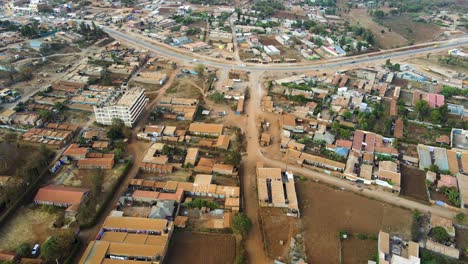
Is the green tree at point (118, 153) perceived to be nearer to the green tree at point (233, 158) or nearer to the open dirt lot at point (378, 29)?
the green tree at point (233, 158)

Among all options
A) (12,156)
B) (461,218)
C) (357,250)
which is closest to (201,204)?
(357,250)

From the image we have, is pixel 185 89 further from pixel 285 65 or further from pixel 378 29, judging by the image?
pixel 378 29

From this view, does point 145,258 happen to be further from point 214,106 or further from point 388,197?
point 214,106

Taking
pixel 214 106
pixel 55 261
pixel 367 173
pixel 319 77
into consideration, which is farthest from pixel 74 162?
pixel 319 77

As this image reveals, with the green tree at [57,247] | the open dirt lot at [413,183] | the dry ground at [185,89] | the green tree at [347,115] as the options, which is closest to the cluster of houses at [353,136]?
the green tree at [347,115]

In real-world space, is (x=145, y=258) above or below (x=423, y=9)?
below

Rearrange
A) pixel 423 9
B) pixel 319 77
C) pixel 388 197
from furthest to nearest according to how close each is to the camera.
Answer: pixel 423 9
pixel 319 77
pixel 388 197

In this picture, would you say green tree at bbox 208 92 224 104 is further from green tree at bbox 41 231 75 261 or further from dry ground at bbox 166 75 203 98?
green tree at bbox 41 231 75 261

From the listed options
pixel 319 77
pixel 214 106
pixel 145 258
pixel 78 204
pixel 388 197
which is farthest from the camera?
pixel 319 77
